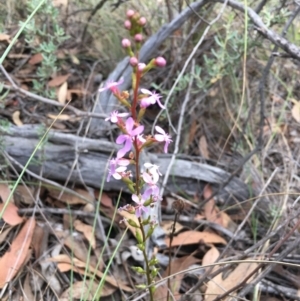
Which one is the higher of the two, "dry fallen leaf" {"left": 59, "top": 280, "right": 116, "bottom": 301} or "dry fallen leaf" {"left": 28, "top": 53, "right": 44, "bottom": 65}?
"dry fallen leaf" {"left": 28, "top": 53, "right": 44, "bottom": 65}

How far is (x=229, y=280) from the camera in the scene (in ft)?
5.78

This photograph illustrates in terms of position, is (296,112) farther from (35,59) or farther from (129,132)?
(129,132)

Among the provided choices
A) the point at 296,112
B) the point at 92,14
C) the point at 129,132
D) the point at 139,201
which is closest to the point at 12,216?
the point at 139,201

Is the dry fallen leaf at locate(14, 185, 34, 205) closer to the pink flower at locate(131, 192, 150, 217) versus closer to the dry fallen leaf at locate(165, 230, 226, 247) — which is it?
the dry fallen leaf at locate(165, 230, 226, 247)

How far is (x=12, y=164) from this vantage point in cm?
196

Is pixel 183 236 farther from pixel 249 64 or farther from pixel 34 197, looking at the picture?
pixel 249 64

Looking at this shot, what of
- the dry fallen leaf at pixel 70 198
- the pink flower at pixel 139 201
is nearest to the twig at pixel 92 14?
the dry fallen leaf at pixel 70 198

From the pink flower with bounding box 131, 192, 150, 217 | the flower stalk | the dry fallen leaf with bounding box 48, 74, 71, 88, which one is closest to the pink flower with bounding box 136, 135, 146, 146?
the flower stalk

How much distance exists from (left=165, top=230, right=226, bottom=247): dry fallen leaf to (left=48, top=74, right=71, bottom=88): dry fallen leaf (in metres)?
Answer: 0.94

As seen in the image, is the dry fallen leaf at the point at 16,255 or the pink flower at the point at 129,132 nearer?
the pink flower at the point at 129,132

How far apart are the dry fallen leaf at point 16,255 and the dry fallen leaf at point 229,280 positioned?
24.3 inches

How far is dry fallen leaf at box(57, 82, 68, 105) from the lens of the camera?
232cm

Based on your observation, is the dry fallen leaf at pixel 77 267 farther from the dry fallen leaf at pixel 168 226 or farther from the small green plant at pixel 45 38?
the small green plant at pixel 45 38

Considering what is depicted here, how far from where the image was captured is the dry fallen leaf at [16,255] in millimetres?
1641
